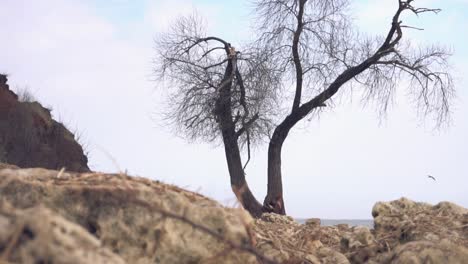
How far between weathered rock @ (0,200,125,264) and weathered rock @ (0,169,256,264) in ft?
2.18

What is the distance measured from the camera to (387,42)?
13844mm

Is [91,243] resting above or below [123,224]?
below

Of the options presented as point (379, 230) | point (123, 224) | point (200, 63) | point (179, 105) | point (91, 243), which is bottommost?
point (91, 243)

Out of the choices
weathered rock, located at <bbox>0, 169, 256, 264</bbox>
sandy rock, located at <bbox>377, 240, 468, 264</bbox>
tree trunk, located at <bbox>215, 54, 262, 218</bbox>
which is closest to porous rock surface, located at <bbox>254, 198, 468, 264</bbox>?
sandy rock, located at <bbox>377, 240, 468, 264</bbox>

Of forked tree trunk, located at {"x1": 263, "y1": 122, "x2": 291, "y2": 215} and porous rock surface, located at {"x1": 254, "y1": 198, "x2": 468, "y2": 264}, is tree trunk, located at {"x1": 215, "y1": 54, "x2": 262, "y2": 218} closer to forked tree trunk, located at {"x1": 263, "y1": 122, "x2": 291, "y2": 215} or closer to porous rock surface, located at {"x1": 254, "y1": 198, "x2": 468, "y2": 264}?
forked tree trunk, located at {"x1": 263, "y1": 122, "x2": 291, "y2": 215}

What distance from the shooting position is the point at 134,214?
2068 millimetres

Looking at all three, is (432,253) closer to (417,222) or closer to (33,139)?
(417,222)

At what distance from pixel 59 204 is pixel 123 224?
0.79 feet

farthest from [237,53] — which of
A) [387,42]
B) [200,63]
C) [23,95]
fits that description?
[23,95]

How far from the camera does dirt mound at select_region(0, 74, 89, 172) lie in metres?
13.1

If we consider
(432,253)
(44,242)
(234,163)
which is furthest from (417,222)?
(234,163)

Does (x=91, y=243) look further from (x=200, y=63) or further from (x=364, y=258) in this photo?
(x=200, y=63)

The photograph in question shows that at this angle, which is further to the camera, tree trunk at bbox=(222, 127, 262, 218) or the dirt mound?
tree trunk at bbox=(222, 127, 262, 218)

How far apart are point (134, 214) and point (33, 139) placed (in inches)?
474
